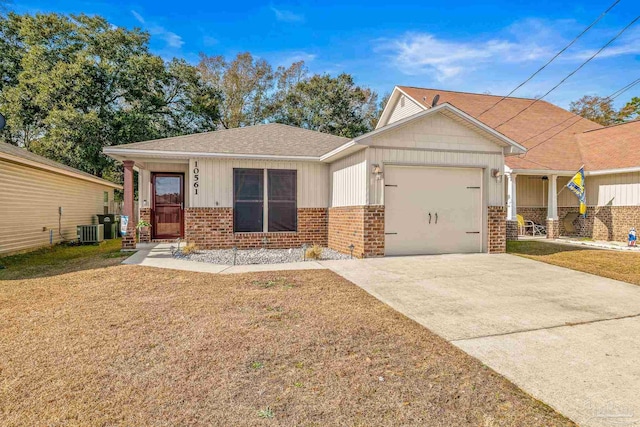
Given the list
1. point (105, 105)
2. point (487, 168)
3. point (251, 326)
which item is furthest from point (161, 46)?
point (251, 326)

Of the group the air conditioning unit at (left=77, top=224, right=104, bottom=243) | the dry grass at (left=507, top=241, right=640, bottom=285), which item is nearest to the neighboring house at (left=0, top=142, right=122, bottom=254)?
the air conditioning unit at (left=77, top=224, right=104, bottom=243)

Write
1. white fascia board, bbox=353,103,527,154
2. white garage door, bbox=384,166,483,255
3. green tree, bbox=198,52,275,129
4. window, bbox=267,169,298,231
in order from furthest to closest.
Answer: green tree, bbox=198,52,275,129, window, bbox=267,169,298,231, white garage door, bbox=384,166,483,255, white fascia board, bbox=353,103,527,154

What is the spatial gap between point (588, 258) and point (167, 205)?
39.0 feet

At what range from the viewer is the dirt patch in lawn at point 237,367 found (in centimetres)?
221

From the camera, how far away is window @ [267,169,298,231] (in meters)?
9.86

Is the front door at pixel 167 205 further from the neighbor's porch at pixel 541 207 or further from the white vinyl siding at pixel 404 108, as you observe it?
the neighbor's porch at pixel 541 207

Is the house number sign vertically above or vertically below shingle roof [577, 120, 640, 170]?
below

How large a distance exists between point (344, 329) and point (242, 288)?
2246 millimetres

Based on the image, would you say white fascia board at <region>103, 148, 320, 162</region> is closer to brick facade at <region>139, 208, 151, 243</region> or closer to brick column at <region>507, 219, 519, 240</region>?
brick facade at <region>139, 208, 151, 243</region>

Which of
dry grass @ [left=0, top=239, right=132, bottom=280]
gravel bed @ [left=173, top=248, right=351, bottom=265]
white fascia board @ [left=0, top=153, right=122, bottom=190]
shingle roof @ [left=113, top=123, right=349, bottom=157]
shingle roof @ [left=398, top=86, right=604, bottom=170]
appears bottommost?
dry grass @ [left=0, top=239, right=132, bottom=280]

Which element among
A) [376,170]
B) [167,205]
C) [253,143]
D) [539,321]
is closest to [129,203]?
Answer: [167,205]

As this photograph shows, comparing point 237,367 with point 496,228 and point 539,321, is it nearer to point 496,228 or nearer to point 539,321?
point 539,321

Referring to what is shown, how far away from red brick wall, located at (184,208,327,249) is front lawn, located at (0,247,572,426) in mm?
4583

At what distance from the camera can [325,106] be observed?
2619 centimetres
